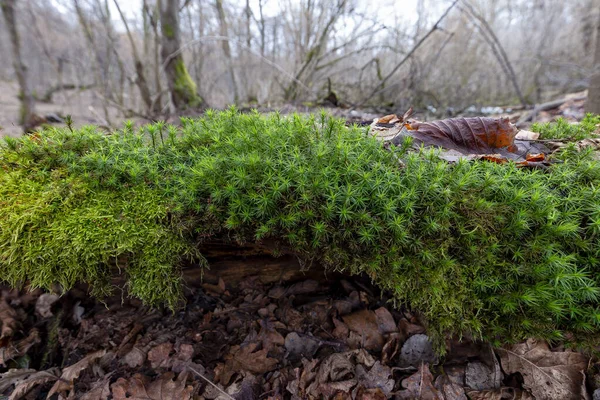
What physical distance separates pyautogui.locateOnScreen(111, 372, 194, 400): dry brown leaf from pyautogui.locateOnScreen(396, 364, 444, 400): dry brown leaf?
128 centimetres

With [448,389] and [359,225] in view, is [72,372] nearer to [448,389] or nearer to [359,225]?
[359,225]

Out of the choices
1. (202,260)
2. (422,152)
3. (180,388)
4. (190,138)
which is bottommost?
(180,388)

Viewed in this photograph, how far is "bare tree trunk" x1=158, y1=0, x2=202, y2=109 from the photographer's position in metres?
6.09

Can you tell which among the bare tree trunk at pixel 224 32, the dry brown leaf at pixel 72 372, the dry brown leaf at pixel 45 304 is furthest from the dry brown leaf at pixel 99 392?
the bare tree trunk at pixel 224 32

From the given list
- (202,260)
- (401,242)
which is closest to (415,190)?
(401,242)

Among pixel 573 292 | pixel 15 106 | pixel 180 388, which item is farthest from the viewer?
pixel 15 106

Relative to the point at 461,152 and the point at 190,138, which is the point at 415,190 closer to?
the point at 461,152

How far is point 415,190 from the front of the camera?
1.71 m

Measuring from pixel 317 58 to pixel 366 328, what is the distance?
5.37 meters

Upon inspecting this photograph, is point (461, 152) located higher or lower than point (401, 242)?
higher

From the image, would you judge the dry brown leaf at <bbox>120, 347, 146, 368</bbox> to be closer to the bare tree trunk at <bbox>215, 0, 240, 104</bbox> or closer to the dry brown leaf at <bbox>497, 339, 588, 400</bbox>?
the dry brown leaf at <bbox>497, 339, 588, 400</bbox>

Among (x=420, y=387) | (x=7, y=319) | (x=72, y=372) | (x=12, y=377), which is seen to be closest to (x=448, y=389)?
(x=420, y=387)

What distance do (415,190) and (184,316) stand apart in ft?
6.10

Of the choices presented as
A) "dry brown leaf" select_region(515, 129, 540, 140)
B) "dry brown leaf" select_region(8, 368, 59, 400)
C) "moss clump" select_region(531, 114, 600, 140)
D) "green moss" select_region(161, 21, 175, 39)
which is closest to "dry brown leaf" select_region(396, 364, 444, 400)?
"dry brown leaf" select_region(515, 129, 540, 140)
